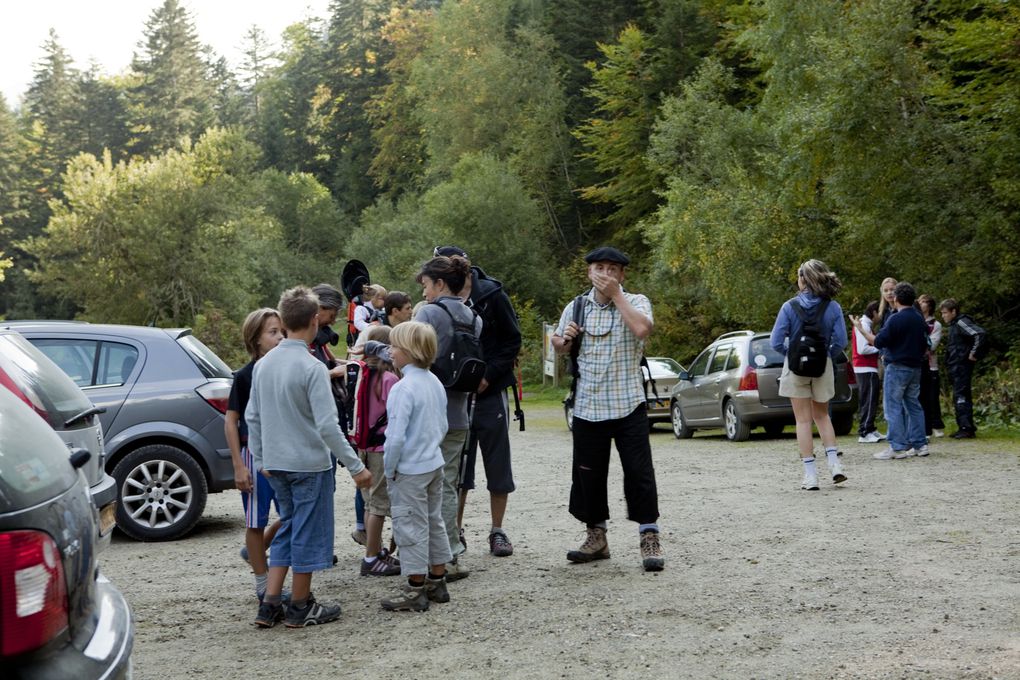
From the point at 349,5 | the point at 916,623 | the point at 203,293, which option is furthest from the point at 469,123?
the point at 916,623

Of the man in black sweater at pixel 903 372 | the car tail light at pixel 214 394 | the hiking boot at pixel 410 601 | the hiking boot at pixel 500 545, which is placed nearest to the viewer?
the hiking boot at pixel 410 601

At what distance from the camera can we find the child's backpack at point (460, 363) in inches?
306

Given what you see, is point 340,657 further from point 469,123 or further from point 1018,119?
point 469,123

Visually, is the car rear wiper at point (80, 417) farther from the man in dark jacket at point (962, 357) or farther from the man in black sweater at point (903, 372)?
the man in dark jacket at point (962, 357)

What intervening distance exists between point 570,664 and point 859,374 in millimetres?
12290

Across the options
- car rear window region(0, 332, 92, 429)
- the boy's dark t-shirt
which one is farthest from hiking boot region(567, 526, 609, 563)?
car rear window region(0, 332, 92, 429)

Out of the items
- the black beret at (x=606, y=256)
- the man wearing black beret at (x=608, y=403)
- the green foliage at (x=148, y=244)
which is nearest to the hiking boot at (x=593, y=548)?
the man wearing black beret at (x=608, y=403)

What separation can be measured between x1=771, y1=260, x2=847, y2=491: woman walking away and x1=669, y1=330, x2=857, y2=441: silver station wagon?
6311mm

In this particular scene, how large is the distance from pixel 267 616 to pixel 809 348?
6583mm

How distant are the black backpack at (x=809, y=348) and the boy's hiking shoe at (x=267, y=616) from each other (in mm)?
6383

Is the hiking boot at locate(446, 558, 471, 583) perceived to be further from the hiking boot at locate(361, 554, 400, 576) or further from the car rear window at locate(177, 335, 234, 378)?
the car rear window at locate(177, 335, 234, 378)

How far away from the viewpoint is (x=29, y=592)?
118 inches

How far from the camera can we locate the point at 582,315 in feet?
27.6

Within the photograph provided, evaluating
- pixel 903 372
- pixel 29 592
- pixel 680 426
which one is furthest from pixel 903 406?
pixel 29 592
